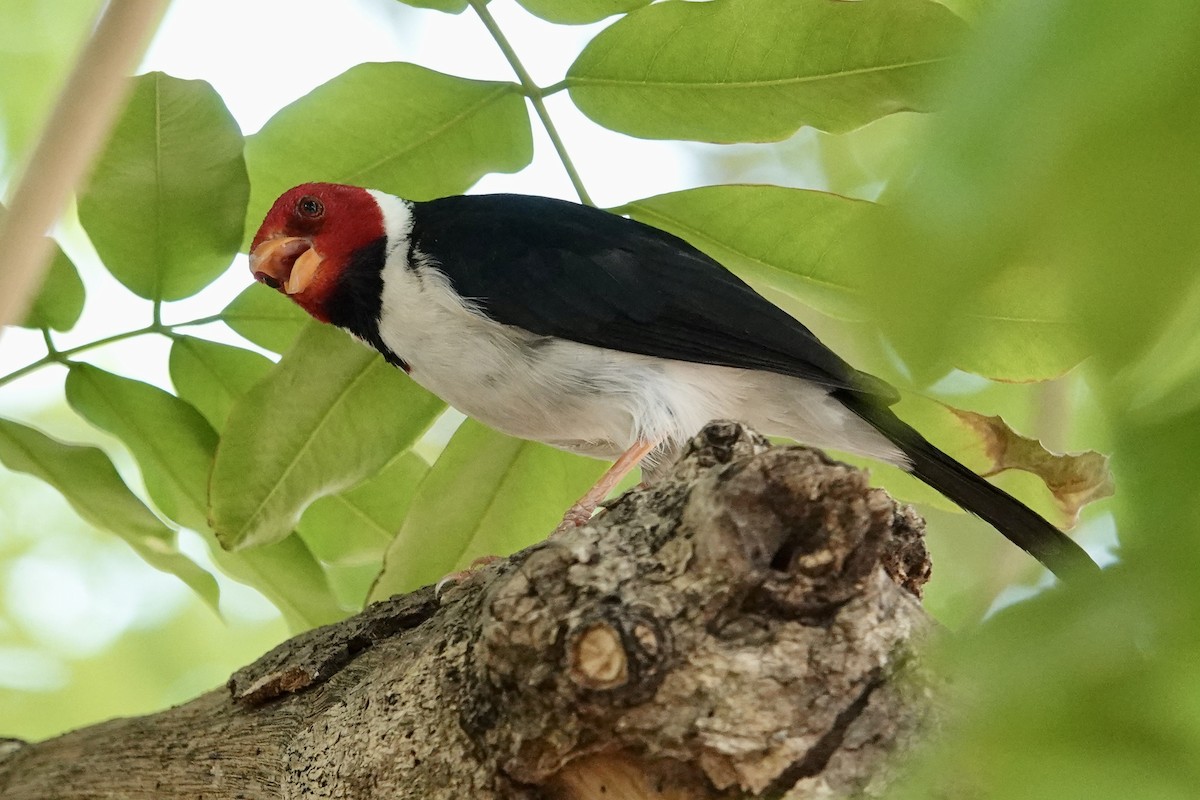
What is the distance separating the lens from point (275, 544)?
83.9 inches

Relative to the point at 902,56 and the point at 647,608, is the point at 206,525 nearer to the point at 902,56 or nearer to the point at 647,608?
the point at 647,608

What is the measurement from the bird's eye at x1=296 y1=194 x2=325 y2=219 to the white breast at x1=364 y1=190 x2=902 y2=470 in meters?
Answer: 0.25

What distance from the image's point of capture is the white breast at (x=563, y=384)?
2.06 meters

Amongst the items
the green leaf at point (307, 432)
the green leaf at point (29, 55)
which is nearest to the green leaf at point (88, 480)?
the green leaf at point (307, 432)

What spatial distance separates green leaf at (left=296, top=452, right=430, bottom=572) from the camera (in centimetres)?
229

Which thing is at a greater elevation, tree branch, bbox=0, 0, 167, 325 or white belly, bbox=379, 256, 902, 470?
white belly, bbox=379, 256, 902, 470

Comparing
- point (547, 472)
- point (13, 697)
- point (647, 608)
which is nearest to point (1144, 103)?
point (647, 608)

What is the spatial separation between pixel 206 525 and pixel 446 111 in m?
0.86

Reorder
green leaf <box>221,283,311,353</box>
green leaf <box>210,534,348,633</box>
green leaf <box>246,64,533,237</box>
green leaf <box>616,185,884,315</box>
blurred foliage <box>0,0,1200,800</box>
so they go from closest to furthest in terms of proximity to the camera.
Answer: blurred foliage <box>0,0,1200,800</box> < green leaf <box>616,185,884,315</box> < green leaf <box>246,64,533,237</box> < green leaf <box>210,534,348,633</box> < green leaf <box>221,283,311,353</box>

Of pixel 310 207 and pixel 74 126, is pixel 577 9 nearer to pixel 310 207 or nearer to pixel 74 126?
pixel 310 207

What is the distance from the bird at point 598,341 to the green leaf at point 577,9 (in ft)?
1.20

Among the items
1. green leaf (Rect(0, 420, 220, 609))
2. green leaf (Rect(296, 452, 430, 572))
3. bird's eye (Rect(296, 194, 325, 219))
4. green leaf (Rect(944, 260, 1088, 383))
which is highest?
bird's eye (Rect(296, 194, 325, 219))

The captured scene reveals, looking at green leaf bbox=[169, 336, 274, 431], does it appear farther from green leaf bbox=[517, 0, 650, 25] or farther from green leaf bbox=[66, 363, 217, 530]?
green leaf bbox=[517, 0, 650, 25]

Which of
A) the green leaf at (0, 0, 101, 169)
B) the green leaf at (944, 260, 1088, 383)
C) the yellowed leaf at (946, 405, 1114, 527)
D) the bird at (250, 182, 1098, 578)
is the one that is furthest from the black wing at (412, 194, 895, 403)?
the green leaf at (0, 0, 101, 169)
